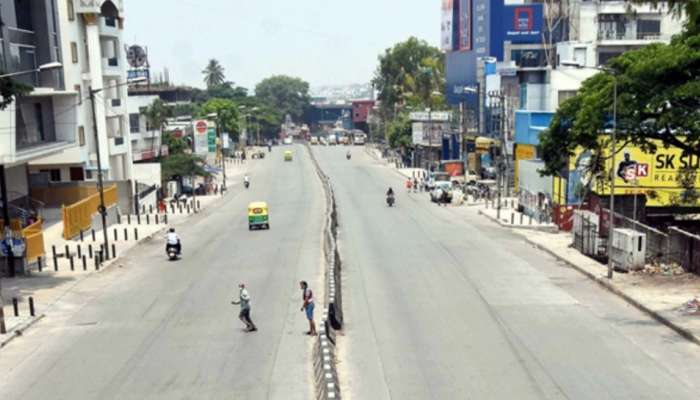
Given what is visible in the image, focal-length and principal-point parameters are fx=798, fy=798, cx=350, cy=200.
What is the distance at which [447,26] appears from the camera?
386 ft

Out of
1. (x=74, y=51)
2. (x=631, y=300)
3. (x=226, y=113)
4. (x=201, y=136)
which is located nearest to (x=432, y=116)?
(x=201, y=136)

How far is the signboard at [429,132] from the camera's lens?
103625 mm

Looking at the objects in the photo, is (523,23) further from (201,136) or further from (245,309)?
(245,309)

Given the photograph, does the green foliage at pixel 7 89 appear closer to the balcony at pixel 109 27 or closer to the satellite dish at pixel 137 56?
the balcony at pixel 109 27

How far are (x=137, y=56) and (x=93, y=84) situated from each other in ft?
165

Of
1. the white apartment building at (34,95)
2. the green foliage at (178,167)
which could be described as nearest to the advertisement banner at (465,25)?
the green foliage at (178,167)

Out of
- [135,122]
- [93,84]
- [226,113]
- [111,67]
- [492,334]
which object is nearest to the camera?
[492,334]

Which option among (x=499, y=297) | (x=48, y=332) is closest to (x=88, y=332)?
(x=48, y=332)

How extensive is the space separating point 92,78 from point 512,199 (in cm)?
3428

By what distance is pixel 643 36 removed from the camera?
83.4m

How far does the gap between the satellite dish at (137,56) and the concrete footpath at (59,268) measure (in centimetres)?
5692

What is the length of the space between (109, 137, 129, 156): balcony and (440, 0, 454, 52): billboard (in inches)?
2384

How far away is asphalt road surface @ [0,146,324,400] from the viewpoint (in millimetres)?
17891

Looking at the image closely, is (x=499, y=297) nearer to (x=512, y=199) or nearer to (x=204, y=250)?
(x=204, y=250)
